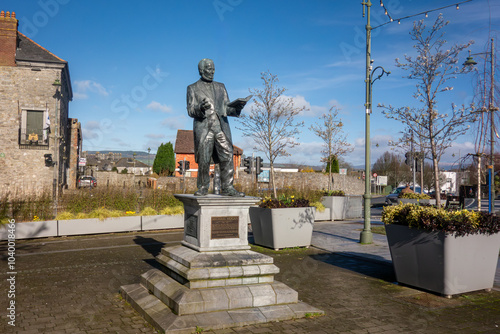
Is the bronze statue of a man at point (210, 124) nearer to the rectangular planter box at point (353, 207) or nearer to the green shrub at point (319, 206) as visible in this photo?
the green shrub at point (319, 206)

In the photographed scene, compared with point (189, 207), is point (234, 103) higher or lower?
higher

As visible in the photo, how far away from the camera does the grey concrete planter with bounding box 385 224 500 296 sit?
17.4ft

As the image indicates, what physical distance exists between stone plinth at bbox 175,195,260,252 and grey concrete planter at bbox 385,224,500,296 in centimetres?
242

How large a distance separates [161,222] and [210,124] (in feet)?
26.9

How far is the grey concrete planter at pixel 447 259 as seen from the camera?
5316mm

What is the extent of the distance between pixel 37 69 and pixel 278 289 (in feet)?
95.3

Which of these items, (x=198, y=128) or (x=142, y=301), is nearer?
(x=142, y=301)

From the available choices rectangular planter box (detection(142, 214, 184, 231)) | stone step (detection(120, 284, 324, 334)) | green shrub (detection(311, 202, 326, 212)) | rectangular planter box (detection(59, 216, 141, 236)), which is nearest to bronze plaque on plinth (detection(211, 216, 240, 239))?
stone step (detection(120, 284, 324, 334))

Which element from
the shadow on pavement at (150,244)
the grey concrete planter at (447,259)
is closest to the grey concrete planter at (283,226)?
the shadow on pavement at (150,244)

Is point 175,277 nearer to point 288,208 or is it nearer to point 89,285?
point 89,285

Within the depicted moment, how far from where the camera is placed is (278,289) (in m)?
5.10

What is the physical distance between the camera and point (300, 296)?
5.60 m

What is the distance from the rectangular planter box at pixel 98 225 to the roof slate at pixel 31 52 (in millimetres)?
20208

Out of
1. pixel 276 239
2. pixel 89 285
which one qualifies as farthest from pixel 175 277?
pixel 276 239
